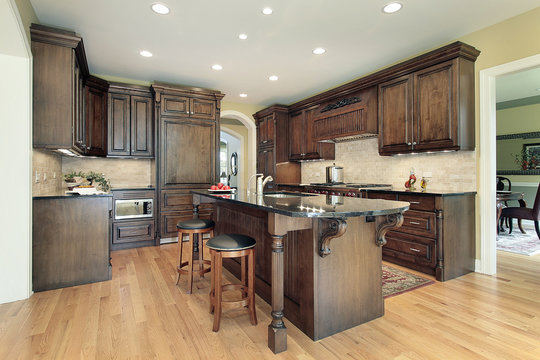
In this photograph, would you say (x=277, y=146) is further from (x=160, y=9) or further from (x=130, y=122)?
(x=160, y=9)

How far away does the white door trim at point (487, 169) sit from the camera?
3.23 metres

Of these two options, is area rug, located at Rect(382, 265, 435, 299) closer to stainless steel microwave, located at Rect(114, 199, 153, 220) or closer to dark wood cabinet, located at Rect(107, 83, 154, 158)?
stainless steel microwave, located at Rect(114, 199, 153, 220)

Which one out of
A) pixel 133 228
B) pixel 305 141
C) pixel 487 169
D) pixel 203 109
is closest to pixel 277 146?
pixel 305 141

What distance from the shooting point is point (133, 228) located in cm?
461

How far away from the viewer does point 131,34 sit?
3.39m

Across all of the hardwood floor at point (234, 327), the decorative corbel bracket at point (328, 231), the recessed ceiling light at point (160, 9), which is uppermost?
the recessed ceiling light at point (160, 9)

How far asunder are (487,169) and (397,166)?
1.22 meters

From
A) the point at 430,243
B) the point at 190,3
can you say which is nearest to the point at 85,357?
the point at 190,3

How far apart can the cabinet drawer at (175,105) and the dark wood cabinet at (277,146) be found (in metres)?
1.93

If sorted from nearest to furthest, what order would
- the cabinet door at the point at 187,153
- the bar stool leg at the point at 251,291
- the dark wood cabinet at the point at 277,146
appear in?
→ 1. the bar stool leg at the point at 251,291
2. the cabinet door at the point at 187,153
3. the dark wood cabinet at the point at 277,146

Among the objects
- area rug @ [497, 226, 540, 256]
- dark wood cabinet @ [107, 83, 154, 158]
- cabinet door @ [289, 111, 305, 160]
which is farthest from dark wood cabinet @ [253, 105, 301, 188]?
area rug @ [497, 226, 540, 256]

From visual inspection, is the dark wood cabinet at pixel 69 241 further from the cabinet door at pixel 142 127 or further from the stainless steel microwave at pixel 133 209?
the cabinet door at pixel 142 127

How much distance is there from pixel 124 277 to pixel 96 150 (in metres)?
2.25

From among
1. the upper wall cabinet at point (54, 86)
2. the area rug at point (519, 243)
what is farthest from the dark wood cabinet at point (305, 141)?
the upper wall cabinet at point (54, 86)
